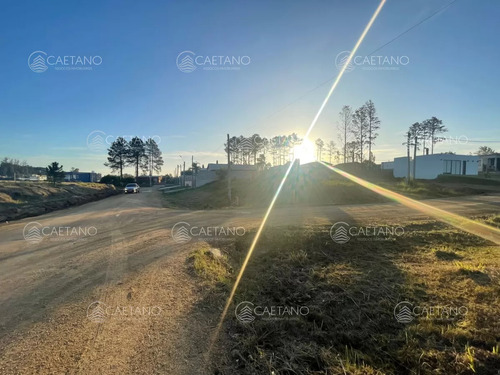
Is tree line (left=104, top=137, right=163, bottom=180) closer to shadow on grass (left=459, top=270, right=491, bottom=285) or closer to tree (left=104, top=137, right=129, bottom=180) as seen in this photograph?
tree (left=104, top=137, right=129, bottom=180)

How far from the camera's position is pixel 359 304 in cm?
493

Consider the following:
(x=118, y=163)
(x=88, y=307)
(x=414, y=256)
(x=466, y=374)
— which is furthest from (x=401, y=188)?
(x=118, y=163)

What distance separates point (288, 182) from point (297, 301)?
24398 millimetres

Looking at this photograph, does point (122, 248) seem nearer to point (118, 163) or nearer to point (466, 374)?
point (466, 374)

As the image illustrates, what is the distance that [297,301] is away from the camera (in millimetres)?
5164

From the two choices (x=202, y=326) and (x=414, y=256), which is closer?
(x=202, y=326)
